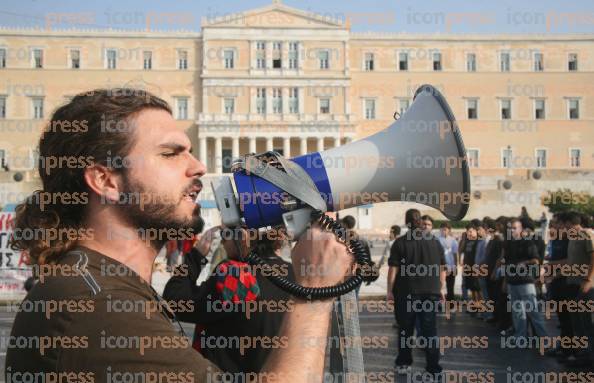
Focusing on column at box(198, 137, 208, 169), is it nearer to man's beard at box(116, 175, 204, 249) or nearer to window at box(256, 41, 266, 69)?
window at box(256, 41, 266, 69)

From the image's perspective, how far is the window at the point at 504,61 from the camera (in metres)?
50.8

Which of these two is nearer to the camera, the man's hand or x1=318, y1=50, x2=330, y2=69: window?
the man's hand

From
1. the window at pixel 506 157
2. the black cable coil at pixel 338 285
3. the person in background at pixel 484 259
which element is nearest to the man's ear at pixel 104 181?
the black cable coil at pixel 338 285

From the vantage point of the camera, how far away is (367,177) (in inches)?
68.7

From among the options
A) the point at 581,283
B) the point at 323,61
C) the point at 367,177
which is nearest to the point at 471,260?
the point at 581,283

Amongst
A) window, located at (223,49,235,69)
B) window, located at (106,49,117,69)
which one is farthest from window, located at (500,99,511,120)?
window, located at (106,49,117,69)

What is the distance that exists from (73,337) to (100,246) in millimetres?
328

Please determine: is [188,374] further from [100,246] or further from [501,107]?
[501,107]

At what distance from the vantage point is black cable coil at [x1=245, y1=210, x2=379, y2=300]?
1.30 metres

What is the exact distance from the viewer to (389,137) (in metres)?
1.90

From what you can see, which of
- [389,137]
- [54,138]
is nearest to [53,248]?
[54,138]

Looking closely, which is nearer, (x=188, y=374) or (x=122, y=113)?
(x=188, y=374)

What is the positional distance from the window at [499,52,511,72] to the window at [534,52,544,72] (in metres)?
2.45

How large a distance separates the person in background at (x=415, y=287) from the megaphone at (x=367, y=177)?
364 centimetres
